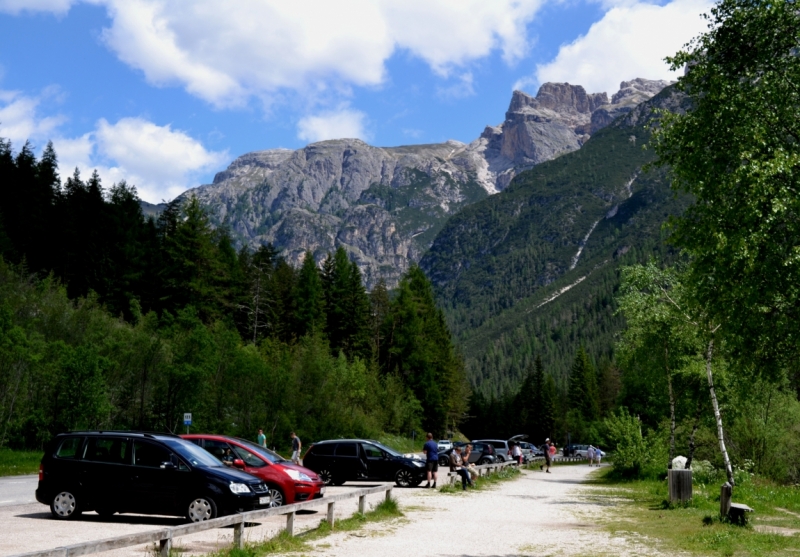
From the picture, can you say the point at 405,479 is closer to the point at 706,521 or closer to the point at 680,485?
the point at 680,485

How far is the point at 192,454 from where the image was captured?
48.9ft

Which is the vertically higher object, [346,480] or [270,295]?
[270,295]

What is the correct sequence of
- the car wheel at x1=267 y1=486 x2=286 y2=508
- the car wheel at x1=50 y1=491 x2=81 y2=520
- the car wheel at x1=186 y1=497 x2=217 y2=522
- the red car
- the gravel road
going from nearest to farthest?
the gravel road → the car wheel at x1=186 y1=497 x2=217 y2=522 → the car wheel at x1=50 y1=491 x2=81 y2=520 → the car wheel at x1=267 y1=486 x2=286 y2=508 → the red car

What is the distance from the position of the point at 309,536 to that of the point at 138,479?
382 centimetres

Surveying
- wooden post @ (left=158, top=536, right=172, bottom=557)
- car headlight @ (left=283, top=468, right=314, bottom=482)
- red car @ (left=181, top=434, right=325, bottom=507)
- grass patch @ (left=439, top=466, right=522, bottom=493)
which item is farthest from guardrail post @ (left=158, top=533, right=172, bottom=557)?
grass patch @ (left=439, top=466, right=522, bottom=493)

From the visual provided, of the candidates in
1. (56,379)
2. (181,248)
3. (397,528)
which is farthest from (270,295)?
(397,528)

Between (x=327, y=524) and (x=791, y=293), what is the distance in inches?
403

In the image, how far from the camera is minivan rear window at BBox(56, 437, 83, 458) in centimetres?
1502

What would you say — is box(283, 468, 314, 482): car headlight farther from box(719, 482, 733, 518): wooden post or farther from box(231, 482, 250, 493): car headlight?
box(719, 482, 733, 518): wooden post

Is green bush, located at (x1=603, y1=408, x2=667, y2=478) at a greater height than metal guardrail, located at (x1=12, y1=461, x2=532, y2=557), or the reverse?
green bush, located at (x1=603, y1=408, x2=667, y2=478)

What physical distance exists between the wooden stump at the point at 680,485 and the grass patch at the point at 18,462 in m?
22.4

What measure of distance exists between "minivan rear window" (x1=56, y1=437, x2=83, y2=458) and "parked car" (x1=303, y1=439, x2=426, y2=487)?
522 inches

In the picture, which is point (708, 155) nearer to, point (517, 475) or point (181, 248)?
point (517, 475)

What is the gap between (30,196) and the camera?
73.3 metres
